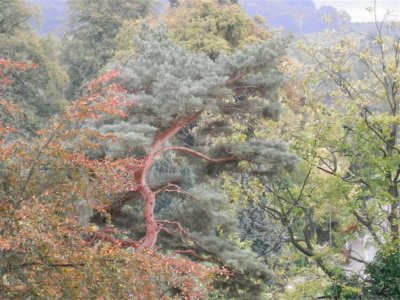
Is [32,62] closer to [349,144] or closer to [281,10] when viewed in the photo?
[349,144]

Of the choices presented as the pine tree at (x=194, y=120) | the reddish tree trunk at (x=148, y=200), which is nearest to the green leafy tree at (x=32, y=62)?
the pine tree at (x=194, y=120)

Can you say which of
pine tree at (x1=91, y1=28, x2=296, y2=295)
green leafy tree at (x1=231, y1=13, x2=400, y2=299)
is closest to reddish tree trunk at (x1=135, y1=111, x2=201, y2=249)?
pine tree at (x1=91, y1=28, x2=296, y2=295)

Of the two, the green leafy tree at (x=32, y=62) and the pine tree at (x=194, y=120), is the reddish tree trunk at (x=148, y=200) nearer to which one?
the pine tree at (x=194, y=120)

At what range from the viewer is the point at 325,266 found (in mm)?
11273

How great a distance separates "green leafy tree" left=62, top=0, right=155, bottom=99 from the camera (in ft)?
100

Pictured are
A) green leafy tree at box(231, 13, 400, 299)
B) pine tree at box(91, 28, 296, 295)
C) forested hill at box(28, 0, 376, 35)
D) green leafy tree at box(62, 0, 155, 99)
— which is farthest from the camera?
forested hill at box(28, 0, 376, 35)

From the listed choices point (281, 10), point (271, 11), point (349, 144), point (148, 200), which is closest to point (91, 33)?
point (349, 144)

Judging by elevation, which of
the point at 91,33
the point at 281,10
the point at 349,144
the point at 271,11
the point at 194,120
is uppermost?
the point at 281,10

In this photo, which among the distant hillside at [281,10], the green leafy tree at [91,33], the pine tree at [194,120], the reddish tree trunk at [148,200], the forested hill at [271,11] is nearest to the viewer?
the reddish tree trunk at [148,200]

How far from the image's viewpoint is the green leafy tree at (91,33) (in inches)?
1201

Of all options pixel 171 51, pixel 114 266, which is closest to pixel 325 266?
pixel 171 51

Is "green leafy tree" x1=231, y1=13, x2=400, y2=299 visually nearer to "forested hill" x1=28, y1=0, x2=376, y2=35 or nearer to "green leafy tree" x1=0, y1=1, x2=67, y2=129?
"green leafy tree" x1=0, y1=1, x2=67, y2=129

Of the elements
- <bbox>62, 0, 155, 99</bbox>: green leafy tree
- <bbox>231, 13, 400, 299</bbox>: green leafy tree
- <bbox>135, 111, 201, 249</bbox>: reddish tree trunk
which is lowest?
<bbox>135, 111, 201, 249</bbox>: reddish tree trunk

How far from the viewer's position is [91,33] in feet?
103
